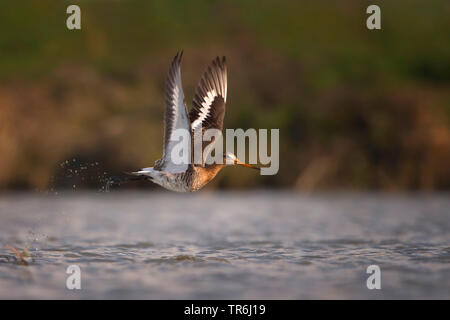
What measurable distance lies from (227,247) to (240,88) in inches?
859

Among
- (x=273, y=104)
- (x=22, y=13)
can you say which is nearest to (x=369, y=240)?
(x=273, y=104)

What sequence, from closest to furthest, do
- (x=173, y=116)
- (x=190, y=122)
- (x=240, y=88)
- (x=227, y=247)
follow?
(x=173, y=116) < (x=190, y=122) < (x=227, y=247) < (x=240, y=88)

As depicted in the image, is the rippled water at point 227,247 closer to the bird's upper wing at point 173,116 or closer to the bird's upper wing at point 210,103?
the bird's upper wing at point 173,116

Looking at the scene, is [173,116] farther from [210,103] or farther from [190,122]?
[210,103]

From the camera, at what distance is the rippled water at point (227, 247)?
8164 mm

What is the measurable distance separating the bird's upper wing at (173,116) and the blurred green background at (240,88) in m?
13.0

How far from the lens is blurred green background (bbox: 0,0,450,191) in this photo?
76.4ft

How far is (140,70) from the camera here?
33.1m

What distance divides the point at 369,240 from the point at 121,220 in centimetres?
671

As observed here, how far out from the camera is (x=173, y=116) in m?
8.98

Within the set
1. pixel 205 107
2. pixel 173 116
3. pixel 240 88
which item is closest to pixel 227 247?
pixel 205 107

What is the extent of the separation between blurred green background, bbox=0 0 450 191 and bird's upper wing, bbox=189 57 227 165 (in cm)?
1252

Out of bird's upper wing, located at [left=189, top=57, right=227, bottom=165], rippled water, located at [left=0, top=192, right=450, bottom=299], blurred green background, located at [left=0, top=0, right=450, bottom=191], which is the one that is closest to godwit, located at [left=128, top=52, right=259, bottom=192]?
bird's upper wing, located at [left=189, top=57, right=227, bottom=165]
